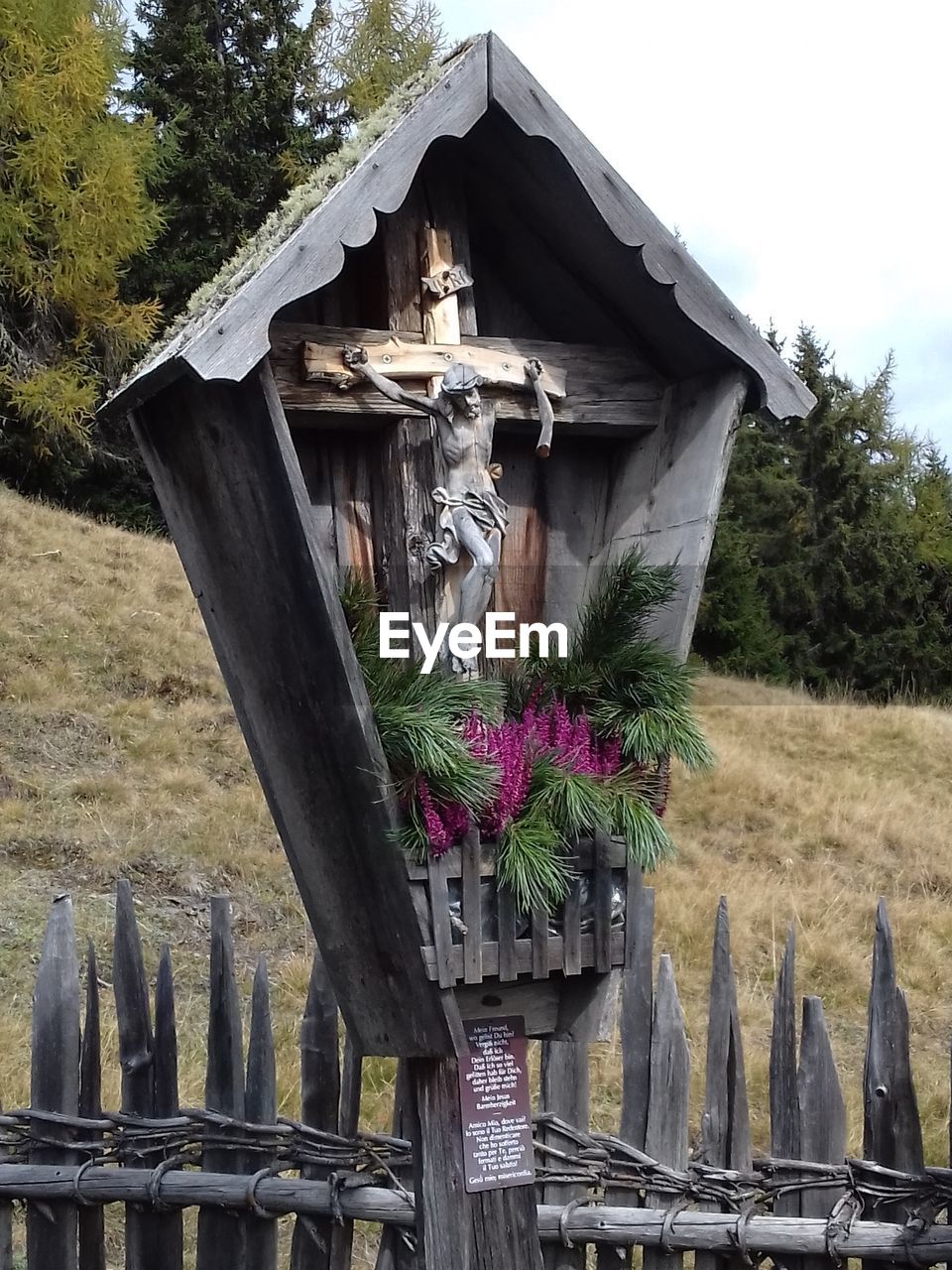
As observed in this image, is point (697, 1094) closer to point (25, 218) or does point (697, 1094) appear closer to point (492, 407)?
point (492, 407)

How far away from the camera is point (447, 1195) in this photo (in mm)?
2102

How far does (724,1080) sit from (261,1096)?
1.13 m

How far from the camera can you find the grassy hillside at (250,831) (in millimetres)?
5234

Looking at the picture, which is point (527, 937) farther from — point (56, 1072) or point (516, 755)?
point (56, 1072)

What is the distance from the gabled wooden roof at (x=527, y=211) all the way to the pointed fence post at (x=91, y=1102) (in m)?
1.76

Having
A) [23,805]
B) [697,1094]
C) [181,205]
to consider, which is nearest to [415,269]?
[697,1094]

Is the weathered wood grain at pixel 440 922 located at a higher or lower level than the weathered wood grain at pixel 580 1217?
higher

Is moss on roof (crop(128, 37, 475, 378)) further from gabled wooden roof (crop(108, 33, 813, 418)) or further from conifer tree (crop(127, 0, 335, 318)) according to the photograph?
conifer tree (crop(127, 0, 335, 318))

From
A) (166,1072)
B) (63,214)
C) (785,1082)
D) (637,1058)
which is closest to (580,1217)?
(637,1058)

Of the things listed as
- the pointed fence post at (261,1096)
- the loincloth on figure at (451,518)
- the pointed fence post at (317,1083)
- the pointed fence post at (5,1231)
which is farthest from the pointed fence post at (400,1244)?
the loincloth on figure at (451,518)

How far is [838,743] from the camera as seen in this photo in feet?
33.0

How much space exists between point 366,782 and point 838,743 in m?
8.82

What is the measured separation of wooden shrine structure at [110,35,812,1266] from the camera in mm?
1895

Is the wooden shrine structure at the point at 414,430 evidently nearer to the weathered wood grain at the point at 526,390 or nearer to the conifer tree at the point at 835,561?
the weathered wood grain at the point at 526,390
